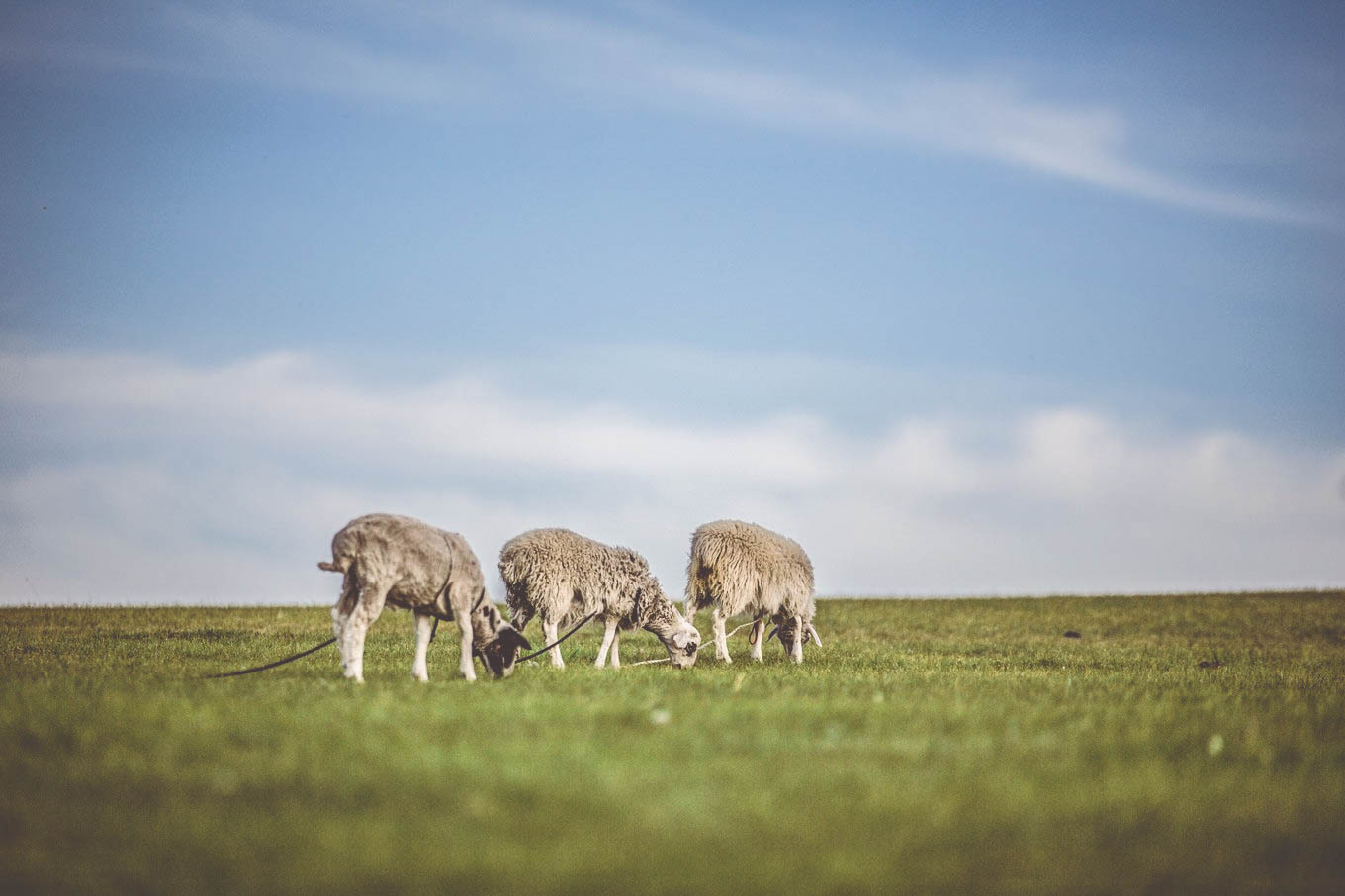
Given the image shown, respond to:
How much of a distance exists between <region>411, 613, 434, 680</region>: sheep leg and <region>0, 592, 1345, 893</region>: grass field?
30 centimetres

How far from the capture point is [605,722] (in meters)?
9.12

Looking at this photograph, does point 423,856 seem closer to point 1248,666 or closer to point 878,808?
point 878,808

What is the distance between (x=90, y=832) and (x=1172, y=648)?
26.4 m

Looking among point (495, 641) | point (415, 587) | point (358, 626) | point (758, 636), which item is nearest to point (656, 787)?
point (358, 626)

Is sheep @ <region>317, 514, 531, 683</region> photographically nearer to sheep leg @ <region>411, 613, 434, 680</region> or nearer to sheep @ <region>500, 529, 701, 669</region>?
sheep leg @ <region>411, 613, 434, 680</region>

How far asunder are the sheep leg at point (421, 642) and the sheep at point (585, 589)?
3.66 meters

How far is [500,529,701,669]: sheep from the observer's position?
1853 cm

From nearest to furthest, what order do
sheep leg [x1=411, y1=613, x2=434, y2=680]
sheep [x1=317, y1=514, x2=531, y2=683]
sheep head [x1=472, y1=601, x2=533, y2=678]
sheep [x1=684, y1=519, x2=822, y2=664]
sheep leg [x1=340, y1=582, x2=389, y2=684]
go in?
1. sheep leg [x1=340, y1=582, x2=389, y2=684]
2. sheep [x1=317, y1=514, x2=531, y2=683]
3. sheep leg [x1=411, y1=613, x2=434, y2=680]
4. sheep head [x1=472, y1=601, x2=533, y2=678]
5. sheep [x1=684, y1=519, x2=822, y2=664]

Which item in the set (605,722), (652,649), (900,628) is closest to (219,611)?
(652,649)

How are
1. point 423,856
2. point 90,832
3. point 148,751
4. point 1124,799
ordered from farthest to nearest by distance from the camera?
point 148,751, point 1124,799, point 90,832, point 423,856

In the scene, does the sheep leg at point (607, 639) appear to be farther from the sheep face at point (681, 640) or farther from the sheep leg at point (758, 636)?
the sheep leg at point (758, 636)

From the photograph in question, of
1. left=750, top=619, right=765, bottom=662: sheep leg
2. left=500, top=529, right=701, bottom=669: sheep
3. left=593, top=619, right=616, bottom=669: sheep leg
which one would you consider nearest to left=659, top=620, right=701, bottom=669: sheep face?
left=500, top=529, right=701, bottom=669: sheep

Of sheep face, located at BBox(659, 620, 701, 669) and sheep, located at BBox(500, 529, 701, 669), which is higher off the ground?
sheep, located at BBox(500, 529, 701, 669)

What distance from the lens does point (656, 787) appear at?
6.66 metres
